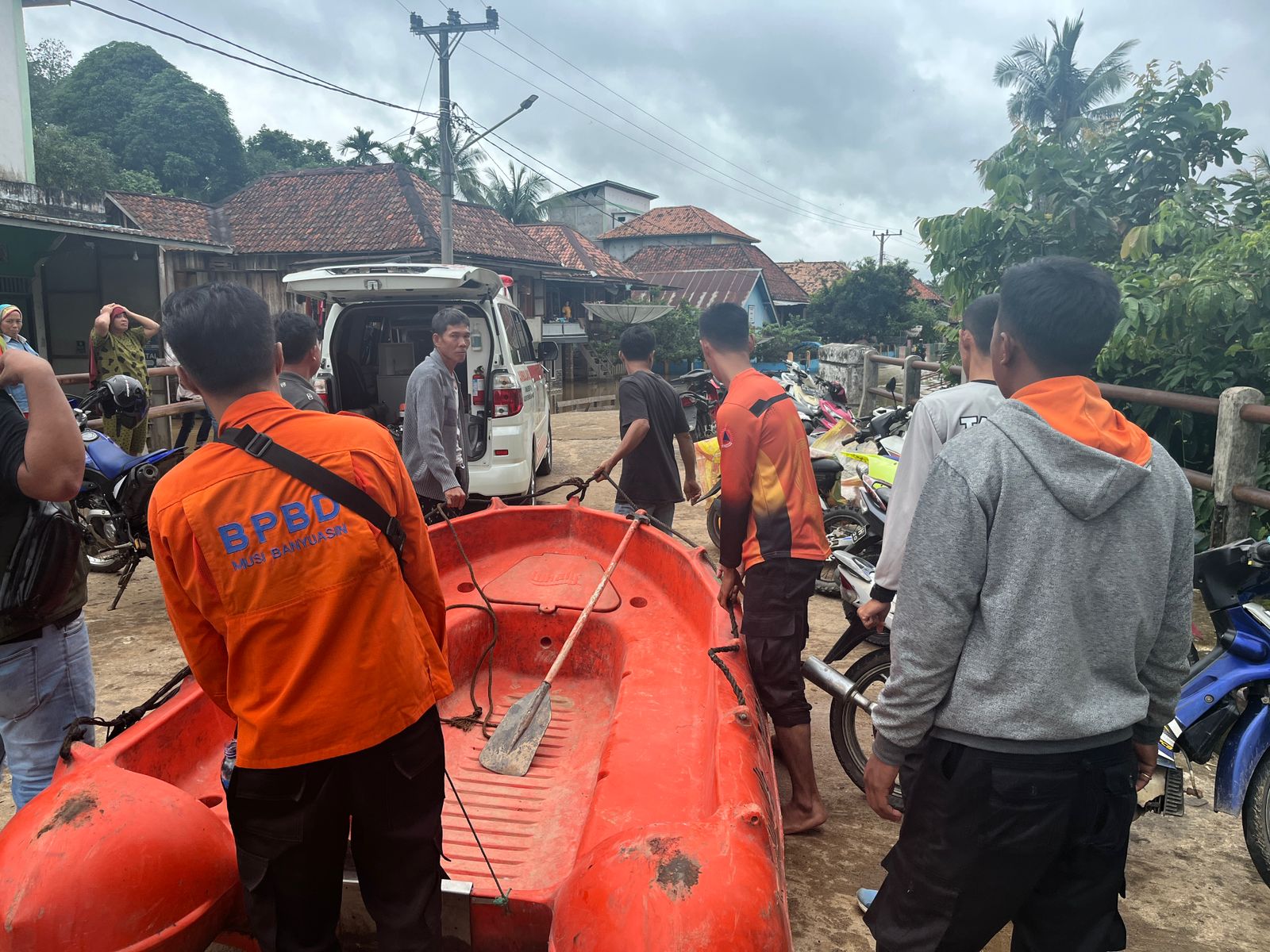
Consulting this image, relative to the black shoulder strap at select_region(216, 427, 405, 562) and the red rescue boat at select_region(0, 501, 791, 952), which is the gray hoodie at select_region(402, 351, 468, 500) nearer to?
the red rescue boat at select_region(0, 501, 791, 952)

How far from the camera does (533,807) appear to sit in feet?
8.93

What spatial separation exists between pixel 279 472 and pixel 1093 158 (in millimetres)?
6983

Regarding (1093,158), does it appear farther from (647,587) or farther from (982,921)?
(982,921)

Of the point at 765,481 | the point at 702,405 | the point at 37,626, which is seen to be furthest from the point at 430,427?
the point at 702,405

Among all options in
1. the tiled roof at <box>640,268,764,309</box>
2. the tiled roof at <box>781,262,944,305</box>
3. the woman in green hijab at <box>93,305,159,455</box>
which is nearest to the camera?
the woman in green hijab at <box>93,305,159,455</box>

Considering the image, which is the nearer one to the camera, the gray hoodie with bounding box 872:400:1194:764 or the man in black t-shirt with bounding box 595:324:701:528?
the gray hoodie with bounding box 872:400:1194:764

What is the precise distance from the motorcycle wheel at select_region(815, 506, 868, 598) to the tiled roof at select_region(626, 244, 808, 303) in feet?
95.5

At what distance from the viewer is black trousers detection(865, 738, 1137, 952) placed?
157cm

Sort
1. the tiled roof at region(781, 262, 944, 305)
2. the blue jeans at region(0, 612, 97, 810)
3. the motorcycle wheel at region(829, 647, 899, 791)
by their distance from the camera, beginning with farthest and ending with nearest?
1. the tiled roof at region(781, 262, 944, 305)
2. the motorcycle wheel at region(829, 647, 899, 791)
3. the blue jeans at region(0, 612, 97, 810)

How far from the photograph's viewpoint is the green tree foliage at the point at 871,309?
25.8 meters

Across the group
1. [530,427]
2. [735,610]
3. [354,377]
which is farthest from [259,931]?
[354,377]

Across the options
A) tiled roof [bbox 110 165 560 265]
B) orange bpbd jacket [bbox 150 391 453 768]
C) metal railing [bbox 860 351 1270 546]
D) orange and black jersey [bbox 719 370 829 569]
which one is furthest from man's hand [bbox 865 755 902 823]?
tiled roof [bbox 110 165 560 265]

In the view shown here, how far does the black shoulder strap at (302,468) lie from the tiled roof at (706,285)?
2901 centimetres

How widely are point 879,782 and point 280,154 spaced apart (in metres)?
41.6
